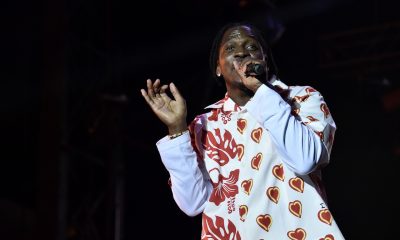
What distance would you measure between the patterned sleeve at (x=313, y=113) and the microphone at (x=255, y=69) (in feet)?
0.55

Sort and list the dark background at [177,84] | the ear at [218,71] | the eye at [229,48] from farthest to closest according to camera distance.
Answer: the dark background at [177,84] → the ear at [218,71] → the eye at [229,48]

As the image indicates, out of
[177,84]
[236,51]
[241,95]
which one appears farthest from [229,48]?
[177,84]

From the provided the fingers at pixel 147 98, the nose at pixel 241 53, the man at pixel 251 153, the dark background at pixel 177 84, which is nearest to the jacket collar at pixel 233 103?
the man at pixel 251 153

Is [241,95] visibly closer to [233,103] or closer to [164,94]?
[233,103]

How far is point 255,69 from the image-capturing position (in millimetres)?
1938

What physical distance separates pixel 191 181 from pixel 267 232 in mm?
300

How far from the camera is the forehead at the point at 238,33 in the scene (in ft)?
7.27

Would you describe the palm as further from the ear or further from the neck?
the ear

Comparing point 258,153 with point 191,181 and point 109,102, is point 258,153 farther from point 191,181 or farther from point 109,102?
point 109,102

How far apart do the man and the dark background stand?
3582 millimetres

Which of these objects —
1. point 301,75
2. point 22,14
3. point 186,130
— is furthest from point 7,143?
point 186,130

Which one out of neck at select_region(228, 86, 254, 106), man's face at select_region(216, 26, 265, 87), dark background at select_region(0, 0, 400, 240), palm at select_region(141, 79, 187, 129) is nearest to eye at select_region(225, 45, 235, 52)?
man's face at select_region(216, 26, 265, 87)

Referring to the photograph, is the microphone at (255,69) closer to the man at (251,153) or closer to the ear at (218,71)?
the man at (251,153)

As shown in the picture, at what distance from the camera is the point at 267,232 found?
190cm
